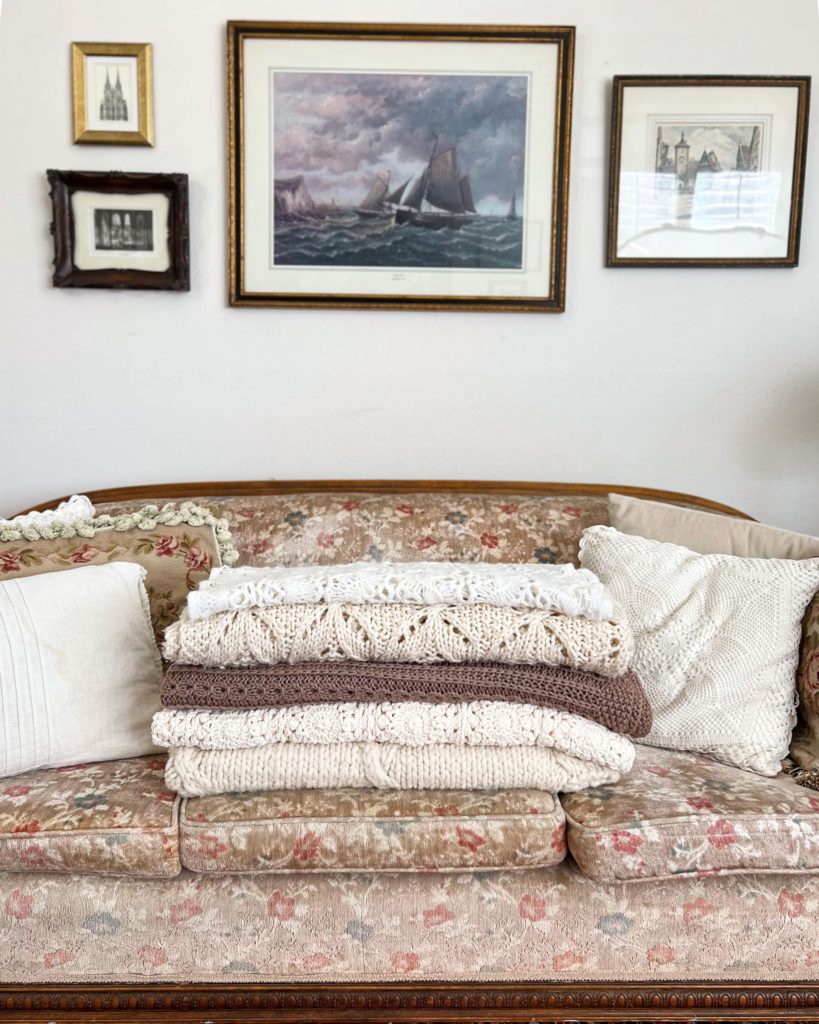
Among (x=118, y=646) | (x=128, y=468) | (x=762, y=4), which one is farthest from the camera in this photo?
(x=128, y=468)

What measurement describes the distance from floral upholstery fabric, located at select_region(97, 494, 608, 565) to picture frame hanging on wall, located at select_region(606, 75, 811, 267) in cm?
74

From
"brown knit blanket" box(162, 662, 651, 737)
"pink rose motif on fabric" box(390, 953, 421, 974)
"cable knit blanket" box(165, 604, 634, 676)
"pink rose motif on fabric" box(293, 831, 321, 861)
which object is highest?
"cable knit blanket" box(165, 604, 634, 676)

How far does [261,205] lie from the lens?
220 centimetres

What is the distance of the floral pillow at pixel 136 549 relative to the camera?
165 cm

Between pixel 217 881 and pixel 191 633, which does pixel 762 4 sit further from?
pixel 217 881

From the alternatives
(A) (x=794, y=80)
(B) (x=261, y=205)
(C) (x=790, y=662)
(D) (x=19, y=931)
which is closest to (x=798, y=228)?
(A) (x=794, y=80)

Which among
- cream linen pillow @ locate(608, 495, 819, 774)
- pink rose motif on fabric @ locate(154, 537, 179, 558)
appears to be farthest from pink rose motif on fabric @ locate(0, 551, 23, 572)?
cream linen pillow @ locate(608, 495, 819, 774)

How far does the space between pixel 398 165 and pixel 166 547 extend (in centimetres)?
117

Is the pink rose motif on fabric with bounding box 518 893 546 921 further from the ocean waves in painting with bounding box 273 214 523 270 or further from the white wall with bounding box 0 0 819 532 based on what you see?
the ocean waves in painting with bounding box 273 214 523 270

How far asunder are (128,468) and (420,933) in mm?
1463

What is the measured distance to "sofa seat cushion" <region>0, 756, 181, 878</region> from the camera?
1.29 meters

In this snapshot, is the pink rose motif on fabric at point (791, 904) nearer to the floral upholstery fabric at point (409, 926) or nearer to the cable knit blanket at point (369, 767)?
the floral upholstery fabric at point (409, 926)

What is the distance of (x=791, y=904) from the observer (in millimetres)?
1319

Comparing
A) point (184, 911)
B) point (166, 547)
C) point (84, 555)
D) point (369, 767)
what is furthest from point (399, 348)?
point (184, 911)
